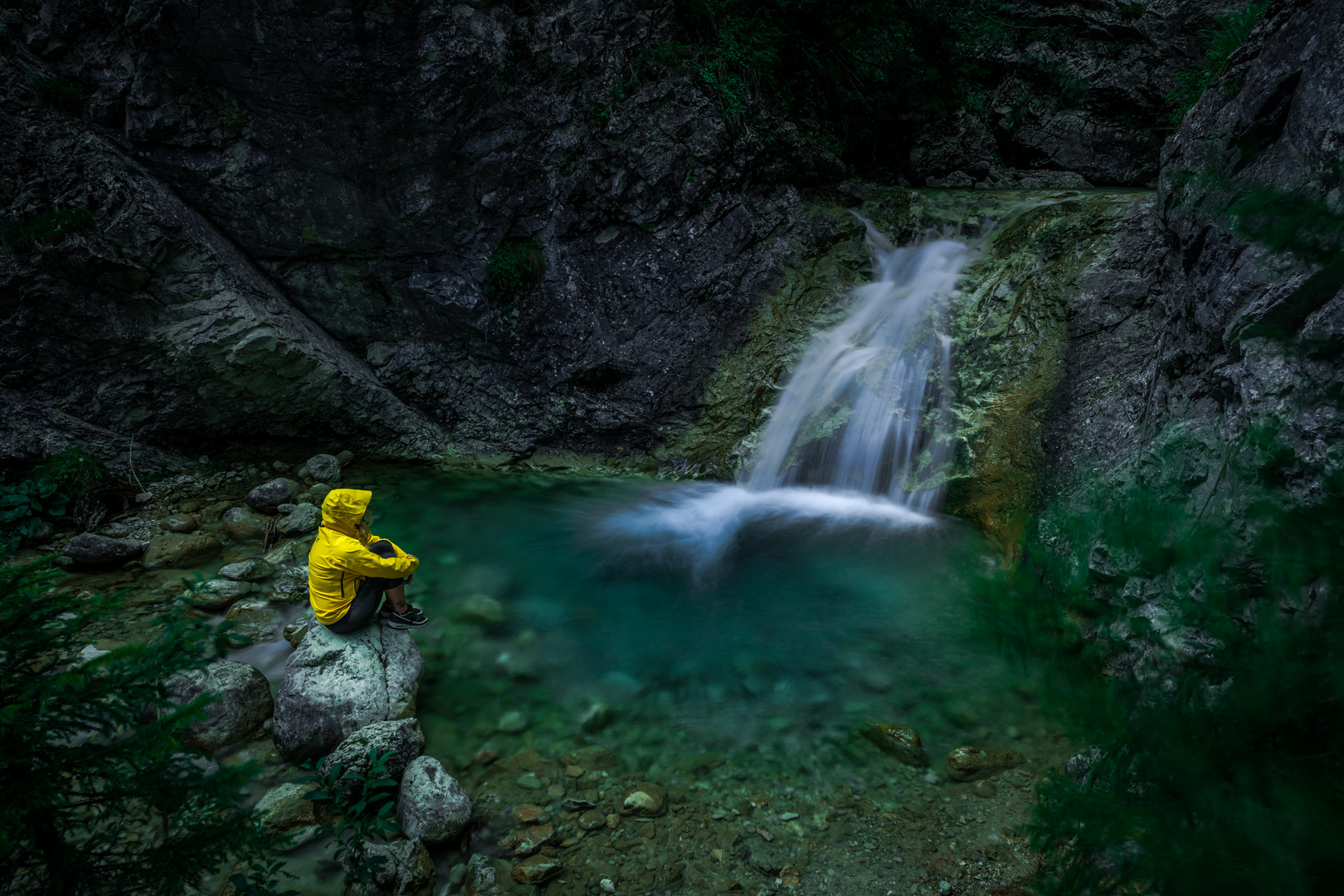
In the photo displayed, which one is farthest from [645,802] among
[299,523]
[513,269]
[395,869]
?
[513,269]

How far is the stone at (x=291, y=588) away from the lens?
530cm

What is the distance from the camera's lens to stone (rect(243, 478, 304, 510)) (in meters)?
6.81

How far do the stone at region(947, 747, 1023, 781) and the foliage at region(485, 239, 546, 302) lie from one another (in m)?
7.19

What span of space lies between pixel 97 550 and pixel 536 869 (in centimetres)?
542

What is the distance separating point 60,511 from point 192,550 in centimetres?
168

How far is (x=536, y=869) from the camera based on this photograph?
301 centimetres

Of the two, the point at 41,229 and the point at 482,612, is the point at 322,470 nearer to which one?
the point at 41,229

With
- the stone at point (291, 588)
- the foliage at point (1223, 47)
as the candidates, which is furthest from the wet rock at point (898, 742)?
the foliage at point (1223, 47)

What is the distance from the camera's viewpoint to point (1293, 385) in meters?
3.10

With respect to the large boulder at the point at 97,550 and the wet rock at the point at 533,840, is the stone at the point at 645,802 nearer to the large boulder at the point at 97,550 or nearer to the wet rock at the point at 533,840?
the wet rock at the point at 533,840

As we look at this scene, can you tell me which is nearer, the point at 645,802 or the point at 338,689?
the point at 645,802

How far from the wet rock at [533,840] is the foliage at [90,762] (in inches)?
52.6

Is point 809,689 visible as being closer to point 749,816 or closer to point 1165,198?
point 749,816

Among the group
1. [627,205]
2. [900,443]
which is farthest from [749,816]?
[627,205]
